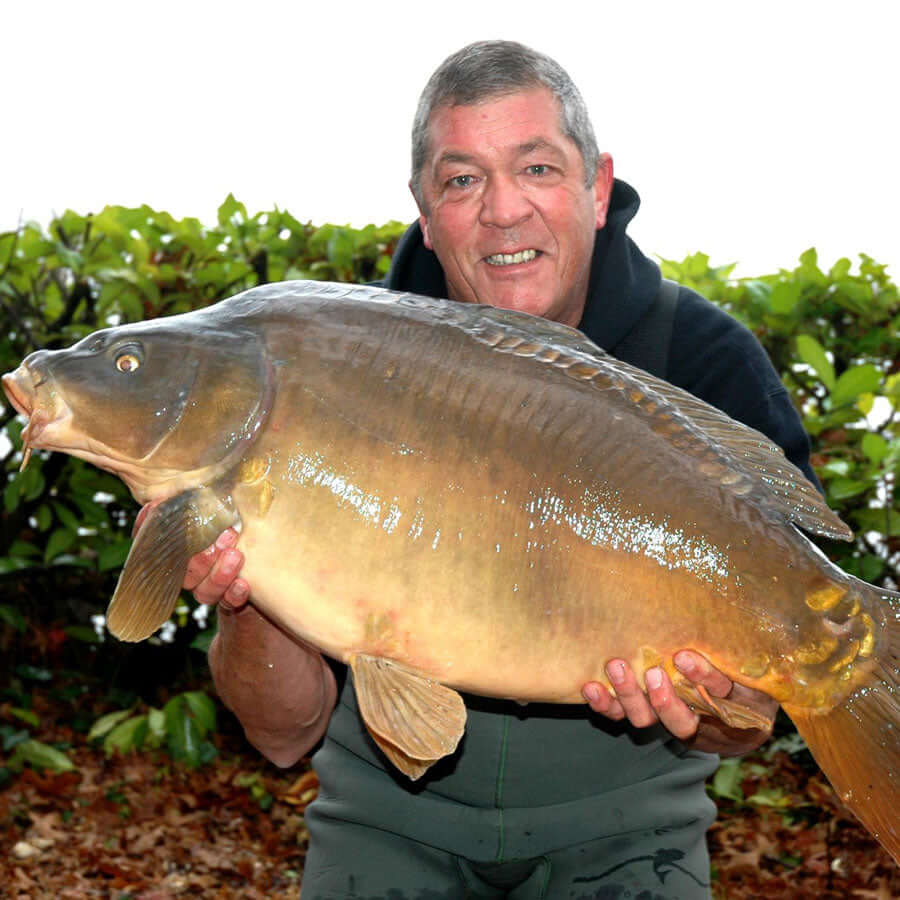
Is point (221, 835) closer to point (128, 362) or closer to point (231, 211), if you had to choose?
point (231, 211)

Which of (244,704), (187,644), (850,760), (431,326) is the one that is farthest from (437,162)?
(187,644)

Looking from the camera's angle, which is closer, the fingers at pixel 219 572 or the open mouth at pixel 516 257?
the fingers at pixel 219 572

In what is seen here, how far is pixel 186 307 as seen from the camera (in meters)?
4.39

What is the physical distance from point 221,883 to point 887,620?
2.74 meters

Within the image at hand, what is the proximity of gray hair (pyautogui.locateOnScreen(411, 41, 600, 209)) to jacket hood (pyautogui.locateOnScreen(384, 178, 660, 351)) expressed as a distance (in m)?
0.19

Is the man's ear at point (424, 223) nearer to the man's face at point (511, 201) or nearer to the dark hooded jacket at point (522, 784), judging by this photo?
the man's face at point (511, 201)

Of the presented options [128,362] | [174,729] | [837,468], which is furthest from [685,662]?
[174,729]

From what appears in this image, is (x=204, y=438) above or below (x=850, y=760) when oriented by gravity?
above

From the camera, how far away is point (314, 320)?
203 cm

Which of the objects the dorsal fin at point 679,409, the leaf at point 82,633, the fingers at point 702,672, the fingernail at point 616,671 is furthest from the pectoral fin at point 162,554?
the leaf at point 82,633

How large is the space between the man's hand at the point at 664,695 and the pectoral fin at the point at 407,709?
0.23 metres

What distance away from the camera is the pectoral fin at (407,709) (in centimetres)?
193

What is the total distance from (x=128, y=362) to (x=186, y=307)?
2.47 meters

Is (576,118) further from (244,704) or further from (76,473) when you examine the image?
(76,473)
